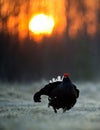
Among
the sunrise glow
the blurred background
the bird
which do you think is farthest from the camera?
the sunrise glow

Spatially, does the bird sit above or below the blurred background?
below

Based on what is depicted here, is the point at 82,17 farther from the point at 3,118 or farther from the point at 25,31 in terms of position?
the point at 3,118

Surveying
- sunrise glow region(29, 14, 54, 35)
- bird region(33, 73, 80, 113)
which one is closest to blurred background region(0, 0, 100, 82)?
sunrise glow region(29, 14, 54, 35)

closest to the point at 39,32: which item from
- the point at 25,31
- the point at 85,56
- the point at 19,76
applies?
the point at 25,31

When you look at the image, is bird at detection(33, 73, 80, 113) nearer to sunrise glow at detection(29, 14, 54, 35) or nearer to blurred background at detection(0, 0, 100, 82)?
blurred background at detection(0, 0, 100, 82)

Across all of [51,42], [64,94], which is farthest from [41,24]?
[64,94]

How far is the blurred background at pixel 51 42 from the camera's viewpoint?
44.7m

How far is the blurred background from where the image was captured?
44.7m

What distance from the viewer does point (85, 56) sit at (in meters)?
48.0

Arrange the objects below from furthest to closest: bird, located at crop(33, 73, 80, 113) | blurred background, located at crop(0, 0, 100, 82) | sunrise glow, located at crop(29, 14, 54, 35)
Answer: sunrise glow, located at crop(29, 14, 54, 35) → blurred background, located at crop(0, 0, 100, 82) → bird, located at crop(33, 73, 80, 113)

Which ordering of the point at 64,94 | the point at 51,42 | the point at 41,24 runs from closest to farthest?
the point at 64,94, the point at 41,24, the point at 51,42

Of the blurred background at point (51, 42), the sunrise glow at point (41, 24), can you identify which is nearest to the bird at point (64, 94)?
the blurred background at point (51, 42)

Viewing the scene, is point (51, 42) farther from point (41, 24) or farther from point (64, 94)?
point (64, 94)

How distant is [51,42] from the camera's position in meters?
54.8
